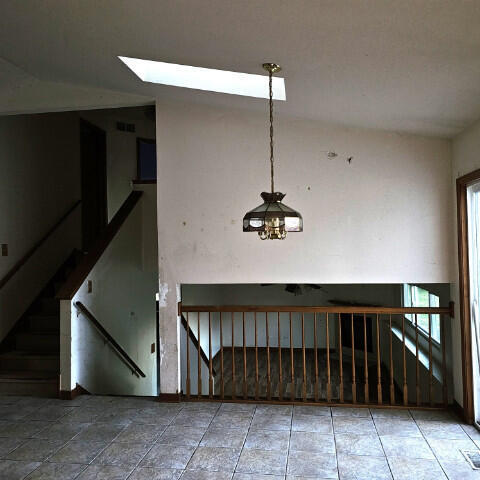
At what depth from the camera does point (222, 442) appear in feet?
11.6

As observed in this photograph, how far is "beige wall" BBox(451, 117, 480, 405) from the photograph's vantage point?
358cm

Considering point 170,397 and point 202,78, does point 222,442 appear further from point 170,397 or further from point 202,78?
point 202,78

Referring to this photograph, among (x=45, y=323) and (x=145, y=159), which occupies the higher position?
(x=145, y=159)

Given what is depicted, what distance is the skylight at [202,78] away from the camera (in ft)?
12.4

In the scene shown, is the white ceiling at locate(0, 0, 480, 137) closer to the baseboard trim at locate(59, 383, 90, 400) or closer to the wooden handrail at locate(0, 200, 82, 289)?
the wooden handrail at locate(0, 200, 82, 289)

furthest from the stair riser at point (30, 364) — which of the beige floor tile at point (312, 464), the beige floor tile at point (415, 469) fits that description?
the beige floor tile at point (415, 469)

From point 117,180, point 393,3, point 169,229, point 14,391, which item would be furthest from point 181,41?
point 117,180

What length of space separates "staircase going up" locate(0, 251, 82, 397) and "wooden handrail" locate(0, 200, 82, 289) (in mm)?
551

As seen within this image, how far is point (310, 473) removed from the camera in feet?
9.88

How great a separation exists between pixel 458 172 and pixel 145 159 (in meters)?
5.84

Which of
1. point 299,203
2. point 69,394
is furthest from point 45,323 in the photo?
point 299,203

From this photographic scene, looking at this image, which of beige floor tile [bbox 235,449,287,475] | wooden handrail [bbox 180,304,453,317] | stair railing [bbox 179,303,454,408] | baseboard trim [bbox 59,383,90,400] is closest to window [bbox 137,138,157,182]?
stair railing [bbox 179,303,454,408]

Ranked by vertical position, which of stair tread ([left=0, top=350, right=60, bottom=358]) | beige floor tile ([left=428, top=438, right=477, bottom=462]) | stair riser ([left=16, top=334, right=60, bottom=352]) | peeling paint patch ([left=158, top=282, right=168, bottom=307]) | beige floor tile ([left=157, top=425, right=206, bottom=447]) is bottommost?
beige floor tile ([left=428, top=438, right=477, bottom=462])

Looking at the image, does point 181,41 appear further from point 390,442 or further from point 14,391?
point 14,391
